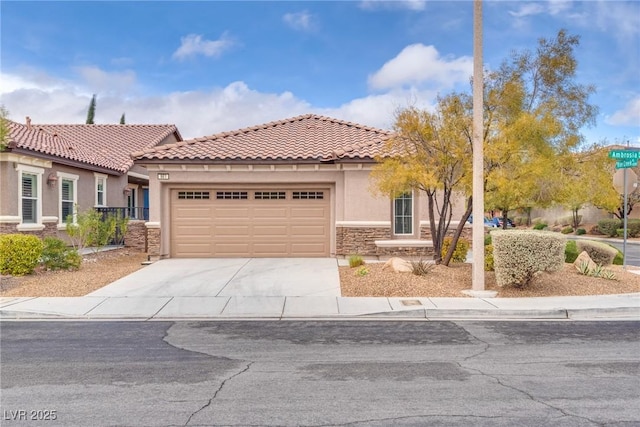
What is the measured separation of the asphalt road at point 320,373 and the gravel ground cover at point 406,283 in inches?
85.2

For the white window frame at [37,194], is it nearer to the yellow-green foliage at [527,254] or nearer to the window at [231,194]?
the window at [231,194]

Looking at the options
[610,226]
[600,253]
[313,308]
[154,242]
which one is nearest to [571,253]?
[600,253]

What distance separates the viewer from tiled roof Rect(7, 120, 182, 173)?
20.6 metres

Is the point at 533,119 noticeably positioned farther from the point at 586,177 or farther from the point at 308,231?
the point at 308,231

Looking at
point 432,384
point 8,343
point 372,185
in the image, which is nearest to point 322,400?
point 432,384

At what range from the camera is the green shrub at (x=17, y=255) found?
11930 mm

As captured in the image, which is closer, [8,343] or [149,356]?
[149,356]

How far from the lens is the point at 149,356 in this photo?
6.20 m

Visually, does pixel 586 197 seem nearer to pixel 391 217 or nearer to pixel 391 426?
pixel 391 217

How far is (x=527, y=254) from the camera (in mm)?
9820

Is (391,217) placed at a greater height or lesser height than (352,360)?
greater

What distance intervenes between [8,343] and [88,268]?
748cm

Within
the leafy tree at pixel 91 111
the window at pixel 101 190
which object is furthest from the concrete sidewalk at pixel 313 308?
the leafy tree at pixel 91 111

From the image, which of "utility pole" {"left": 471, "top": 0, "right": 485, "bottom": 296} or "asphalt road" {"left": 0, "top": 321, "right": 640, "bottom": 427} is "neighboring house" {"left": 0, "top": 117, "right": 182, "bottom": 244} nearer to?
"asphalt road" {"left": 0, "top": 321, "right": 640, "bottom": 427}
